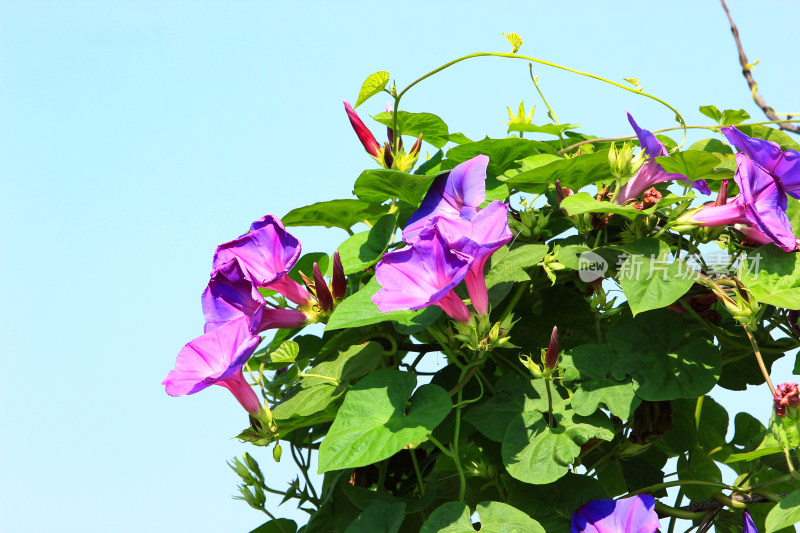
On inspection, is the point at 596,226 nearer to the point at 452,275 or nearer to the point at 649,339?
the point at 649,339

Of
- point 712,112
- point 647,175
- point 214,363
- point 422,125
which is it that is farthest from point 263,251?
point 712,112

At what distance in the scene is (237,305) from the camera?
4.59 feet

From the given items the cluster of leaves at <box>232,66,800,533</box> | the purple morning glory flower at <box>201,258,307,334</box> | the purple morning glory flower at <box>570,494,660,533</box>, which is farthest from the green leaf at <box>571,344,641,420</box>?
the purple morning glory flower at <box>201,258,307,334</box>

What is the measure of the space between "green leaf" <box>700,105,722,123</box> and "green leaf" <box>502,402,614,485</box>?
758 millimetres

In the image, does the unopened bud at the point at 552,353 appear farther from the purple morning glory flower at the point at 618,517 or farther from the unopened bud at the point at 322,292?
the unopened bud at the point at 322,292

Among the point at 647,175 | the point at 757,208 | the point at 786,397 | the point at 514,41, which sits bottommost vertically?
the point at 786,397

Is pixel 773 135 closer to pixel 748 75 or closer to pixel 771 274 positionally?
pixel 748 75

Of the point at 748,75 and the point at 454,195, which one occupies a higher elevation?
the point at 454,195

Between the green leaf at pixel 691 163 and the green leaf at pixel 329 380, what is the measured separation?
58 cm

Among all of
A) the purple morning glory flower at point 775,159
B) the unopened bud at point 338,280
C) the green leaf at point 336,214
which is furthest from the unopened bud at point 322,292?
the purple morning glory flower at point 775,159

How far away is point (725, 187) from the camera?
1.37 meters

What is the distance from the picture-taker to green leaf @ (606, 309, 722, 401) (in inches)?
51.9

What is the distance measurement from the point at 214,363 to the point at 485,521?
20.5 inches

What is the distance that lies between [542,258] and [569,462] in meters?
0.33
